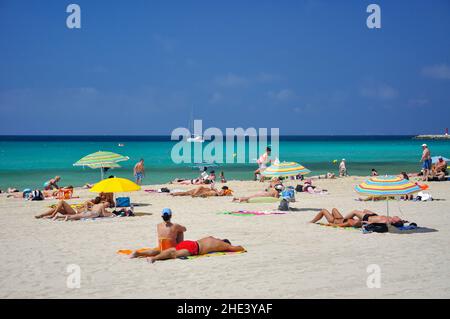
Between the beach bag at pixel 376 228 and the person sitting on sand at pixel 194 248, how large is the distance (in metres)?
2.98

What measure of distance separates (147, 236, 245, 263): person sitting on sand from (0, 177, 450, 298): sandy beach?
6.0 inches

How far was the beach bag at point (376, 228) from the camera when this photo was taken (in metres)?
11.2

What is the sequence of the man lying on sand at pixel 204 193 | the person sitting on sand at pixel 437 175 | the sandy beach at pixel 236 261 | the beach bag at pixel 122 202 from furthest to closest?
the person sitting on sand at pixel 437 175 < the man lying on sand at pixel 204 193 < the beach bag at pixel 122 202 < the sandy beach at pixel 236 261

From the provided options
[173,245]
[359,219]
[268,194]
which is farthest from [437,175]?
[173,245]

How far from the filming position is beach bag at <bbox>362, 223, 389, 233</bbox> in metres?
11.2

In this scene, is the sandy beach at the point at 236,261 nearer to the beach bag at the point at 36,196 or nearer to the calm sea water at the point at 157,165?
the beach bag at the point at 36,196

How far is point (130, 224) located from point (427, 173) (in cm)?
1620

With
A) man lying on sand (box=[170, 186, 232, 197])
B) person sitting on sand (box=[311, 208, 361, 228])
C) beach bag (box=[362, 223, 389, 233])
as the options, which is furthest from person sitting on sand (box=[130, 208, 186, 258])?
man lying on sand (box=[170, 186, 232, 197])

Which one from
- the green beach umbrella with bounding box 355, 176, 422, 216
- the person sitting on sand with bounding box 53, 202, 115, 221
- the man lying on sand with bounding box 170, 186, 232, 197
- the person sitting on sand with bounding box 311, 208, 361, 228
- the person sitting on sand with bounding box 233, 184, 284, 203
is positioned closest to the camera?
the green beach umbrella with bounding box 355, 176, 422, 216

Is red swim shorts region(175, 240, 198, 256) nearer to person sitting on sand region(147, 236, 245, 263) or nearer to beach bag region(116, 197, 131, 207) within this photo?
person sitting on sand region(147, 236, 245, 263)

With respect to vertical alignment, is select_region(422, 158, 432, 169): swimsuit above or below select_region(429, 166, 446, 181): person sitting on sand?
above

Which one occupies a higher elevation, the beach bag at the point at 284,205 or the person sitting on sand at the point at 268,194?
the person sitting on sand at the point at 268,194

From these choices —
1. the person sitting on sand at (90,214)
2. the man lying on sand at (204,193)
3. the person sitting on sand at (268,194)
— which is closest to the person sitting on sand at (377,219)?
the person sitting on sand at (268,194)
